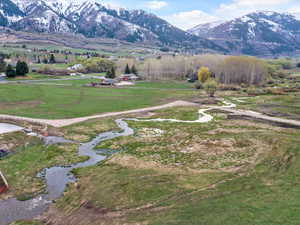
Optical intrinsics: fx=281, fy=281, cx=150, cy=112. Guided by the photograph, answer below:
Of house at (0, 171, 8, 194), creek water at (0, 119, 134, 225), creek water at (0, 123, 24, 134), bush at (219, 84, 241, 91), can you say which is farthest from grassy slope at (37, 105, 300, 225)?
bush at (219, 84, 241, 91)

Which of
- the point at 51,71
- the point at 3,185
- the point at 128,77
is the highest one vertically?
the point at 51,71

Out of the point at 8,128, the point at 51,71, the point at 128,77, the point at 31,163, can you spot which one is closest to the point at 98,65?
the point at 51,71

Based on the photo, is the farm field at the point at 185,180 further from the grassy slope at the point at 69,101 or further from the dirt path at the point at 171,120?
the grassy slope at the point at 69,101

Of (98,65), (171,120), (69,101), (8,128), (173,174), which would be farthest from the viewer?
(98,65)

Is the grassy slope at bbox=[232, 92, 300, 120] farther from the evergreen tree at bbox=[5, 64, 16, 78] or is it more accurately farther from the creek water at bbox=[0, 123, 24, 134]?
the evergreen tree at bbox=[5, 64, 16, 78]

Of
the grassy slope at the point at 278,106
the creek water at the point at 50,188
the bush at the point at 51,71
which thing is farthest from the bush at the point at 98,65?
the creek water at the point at 50,188

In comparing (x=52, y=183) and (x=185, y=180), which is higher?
(x=185, y=180)

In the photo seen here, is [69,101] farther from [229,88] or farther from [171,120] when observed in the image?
[229,88]

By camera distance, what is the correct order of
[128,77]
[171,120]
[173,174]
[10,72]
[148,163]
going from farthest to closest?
1. [128,77]
2. [10,72]
3. [171,120]
4. [148,163]
5. [173,174]

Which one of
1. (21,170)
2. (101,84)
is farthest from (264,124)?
(101,84)
